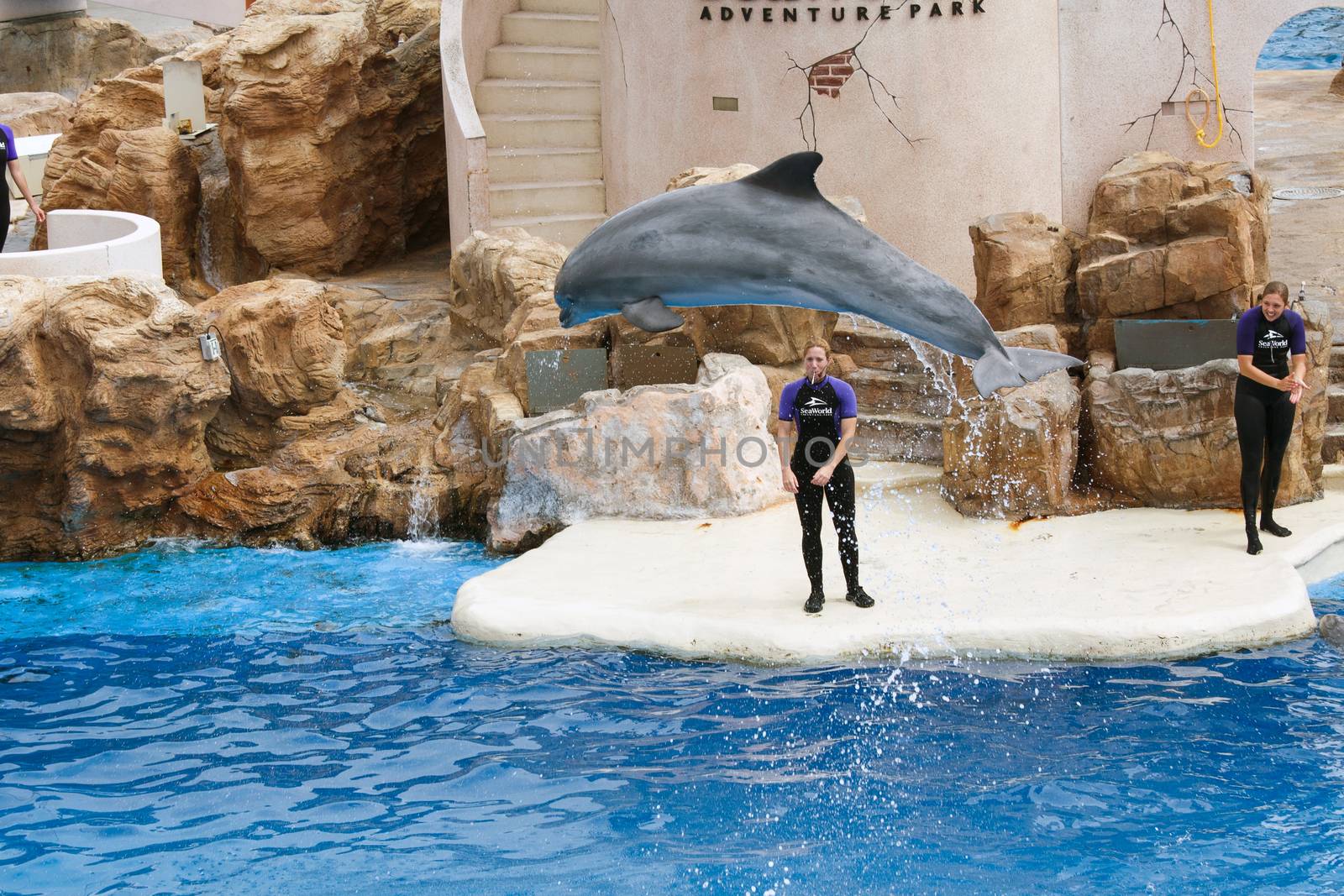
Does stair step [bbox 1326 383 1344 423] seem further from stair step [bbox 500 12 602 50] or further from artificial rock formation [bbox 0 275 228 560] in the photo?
stair step [bbox 500 12 602 50]

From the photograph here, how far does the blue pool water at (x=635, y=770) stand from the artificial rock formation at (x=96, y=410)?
70.1 inches

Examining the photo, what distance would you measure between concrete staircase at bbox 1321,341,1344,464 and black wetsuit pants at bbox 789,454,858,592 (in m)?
3.74

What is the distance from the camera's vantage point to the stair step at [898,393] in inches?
376

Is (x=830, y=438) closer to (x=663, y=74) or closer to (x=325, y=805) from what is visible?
(x=325, y=805)

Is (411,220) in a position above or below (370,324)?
above

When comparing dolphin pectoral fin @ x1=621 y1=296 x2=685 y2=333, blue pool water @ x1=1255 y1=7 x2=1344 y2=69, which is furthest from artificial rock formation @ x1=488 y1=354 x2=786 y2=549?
blue pool water @ x1=1255 y1=7 x2=1344 y2=69

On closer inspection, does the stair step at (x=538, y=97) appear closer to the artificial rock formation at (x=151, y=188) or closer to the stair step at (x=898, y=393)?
the artificial rock formation at (x=151, y=188)

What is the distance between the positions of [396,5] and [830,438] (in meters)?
8.49

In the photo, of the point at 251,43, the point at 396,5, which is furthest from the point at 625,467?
the point at 396,5

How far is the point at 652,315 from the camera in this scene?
4.73 metres

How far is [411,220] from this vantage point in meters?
14.2

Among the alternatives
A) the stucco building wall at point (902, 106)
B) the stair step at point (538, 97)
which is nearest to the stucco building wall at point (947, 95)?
the stucco building wall at point (902, 106)

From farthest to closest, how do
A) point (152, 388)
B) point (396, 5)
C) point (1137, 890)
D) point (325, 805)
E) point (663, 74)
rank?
point (396, 5) → point (663, 74) → point (152, 388) → point (325, 805) → point (1137, 890)

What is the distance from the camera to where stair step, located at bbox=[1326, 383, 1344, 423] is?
9.36 metres
